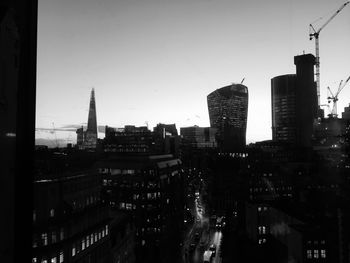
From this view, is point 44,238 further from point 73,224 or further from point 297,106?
point 297,106

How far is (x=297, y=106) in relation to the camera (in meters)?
61.8

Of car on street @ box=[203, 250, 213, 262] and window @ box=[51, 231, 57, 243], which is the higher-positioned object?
window @ box=[51, 231, 57, 243]

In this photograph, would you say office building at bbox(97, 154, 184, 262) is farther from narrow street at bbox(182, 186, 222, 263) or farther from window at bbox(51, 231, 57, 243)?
window at bbox(51, 231, 57, 243)

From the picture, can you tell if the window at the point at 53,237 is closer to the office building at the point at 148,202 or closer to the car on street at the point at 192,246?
the office building at the point at 148,202

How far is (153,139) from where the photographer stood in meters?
31.5

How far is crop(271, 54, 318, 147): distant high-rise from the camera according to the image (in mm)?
53250

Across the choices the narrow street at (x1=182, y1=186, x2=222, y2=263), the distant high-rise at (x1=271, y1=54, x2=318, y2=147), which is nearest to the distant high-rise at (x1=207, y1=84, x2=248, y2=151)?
the distant high-rise at (x1=271, y1=54, x2=318, y2=147)

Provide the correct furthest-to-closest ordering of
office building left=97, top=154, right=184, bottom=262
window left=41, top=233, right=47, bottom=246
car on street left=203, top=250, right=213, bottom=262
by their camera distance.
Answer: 1. office building left=97, top=154, right=184, bottom=262
2. car on street left=203, top=250, right=213, bottom=262
3. window left=41, top=233, right=47, bottom=246

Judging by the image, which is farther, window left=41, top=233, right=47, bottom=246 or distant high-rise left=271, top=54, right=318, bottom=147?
distant high-rise left=271, top=54, right=318, bottom=147

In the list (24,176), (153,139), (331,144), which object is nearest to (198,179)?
(153,139)

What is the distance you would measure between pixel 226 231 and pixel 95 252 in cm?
1049

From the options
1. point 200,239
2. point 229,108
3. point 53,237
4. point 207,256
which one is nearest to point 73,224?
point 53,237

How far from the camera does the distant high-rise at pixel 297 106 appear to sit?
53250 millimetres

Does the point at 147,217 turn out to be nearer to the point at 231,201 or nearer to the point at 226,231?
the point at 226,231
